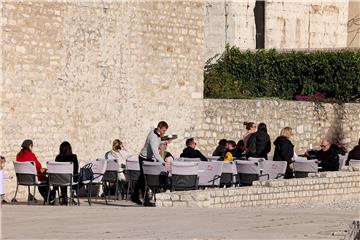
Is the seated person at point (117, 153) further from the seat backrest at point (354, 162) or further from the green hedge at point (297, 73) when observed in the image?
the green hedge at point (297, 73)

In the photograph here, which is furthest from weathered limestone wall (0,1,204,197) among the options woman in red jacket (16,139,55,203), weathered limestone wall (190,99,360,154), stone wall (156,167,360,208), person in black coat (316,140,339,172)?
stone wall (156,167,360,208)

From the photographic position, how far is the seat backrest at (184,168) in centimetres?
2027

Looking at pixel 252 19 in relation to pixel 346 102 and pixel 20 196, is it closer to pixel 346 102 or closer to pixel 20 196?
pixel 346 102

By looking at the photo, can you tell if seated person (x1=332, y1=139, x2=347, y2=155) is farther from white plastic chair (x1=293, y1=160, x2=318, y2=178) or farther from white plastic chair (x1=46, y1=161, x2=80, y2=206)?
white plastic chair (x1=46, y1=161, x2=80, y2=206)

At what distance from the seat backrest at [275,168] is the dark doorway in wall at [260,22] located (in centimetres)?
1653

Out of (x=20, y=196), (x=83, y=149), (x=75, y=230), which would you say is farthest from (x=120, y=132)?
(x=75, y=230)

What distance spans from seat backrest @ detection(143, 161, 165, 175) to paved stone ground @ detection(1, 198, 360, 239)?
2822 mm

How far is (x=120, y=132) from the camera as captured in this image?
25.7 metres

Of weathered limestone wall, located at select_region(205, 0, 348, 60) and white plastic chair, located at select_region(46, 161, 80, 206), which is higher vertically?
weathered limestone wall, located at select_region(205, 0, 348, 60)

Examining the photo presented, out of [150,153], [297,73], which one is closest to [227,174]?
[150,153]

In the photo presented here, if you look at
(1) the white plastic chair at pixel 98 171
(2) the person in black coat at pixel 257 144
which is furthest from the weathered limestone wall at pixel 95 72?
(2) the person in black coat at pixel 257 144

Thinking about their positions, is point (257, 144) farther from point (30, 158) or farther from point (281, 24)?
point (281, 24)

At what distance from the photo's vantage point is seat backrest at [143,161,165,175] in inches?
813

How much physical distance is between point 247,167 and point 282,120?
813cm
